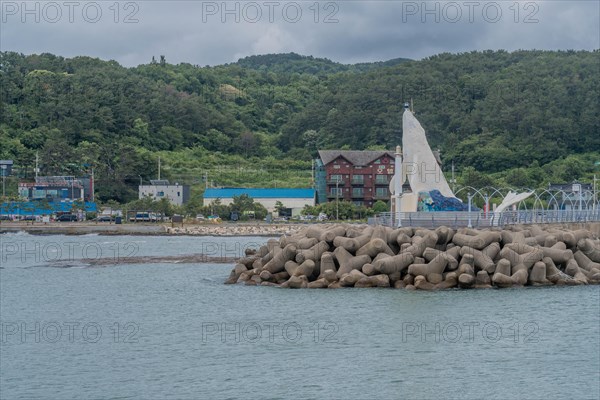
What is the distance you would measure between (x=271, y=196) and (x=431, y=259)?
58298 mm

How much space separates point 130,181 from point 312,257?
6517cm

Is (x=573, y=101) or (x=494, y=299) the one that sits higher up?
(x=573, y=101)

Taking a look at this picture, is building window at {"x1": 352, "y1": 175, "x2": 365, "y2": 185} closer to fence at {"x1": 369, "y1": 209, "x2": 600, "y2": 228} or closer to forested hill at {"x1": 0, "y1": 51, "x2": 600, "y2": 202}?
forested hill at {"x1": 0, "y1": 51, "x2": 600, "y2": 202}

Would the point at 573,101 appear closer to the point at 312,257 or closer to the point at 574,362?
the point at 312,257

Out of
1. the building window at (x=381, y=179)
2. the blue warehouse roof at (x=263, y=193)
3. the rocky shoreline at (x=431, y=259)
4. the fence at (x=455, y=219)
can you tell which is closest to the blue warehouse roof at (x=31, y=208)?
the blue warehouse roof at (x=263, y=193)

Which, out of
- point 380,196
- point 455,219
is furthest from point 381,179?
point 455,219

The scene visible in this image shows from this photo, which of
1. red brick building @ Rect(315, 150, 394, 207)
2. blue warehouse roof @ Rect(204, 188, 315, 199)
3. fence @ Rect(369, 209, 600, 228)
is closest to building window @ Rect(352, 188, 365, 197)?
red brick building @ Rect(315, 150, 394, 207)

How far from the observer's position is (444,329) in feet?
99.8

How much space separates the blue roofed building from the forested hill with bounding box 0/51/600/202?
9.81 m

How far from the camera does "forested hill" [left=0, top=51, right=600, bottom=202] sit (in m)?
104

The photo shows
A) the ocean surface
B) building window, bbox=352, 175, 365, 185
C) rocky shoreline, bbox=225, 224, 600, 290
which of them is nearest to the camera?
the ocean surface

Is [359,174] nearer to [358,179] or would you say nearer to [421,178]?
[358,179]

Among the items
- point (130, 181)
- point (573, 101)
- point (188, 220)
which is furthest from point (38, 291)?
point (573, 101)

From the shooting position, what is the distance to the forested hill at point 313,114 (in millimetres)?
104000
